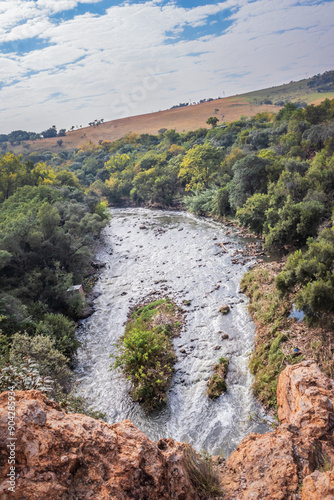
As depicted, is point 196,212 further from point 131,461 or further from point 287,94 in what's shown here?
point 287,94

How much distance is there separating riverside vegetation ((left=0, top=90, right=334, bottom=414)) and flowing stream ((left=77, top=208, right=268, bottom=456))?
4.96 feet

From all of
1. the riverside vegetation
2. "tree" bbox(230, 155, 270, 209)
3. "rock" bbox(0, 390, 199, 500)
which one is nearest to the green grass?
the riverside vegetation

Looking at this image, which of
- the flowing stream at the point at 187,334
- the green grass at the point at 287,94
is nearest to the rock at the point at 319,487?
the flowing stream at the point at 187,334

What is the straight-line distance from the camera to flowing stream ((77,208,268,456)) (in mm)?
12883

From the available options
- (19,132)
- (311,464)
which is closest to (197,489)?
(311,464)

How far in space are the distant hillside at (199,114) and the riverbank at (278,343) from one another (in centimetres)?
9909

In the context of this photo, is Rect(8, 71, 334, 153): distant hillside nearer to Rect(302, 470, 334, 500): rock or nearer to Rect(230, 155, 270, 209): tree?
Rect(230, 155, 270, 209): tree

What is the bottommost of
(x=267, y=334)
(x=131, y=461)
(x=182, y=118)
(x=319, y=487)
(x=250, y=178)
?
(x=267, y=334)

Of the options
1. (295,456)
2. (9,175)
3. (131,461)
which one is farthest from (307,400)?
(9,175)

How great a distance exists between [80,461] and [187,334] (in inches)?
557

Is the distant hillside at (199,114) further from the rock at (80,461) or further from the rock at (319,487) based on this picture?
the rock at (319,487)

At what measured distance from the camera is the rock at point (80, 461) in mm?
4848

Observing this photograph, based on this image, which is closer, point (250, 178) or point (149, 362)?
point (149, 362)

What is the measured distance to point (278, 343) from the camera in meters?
14.8
